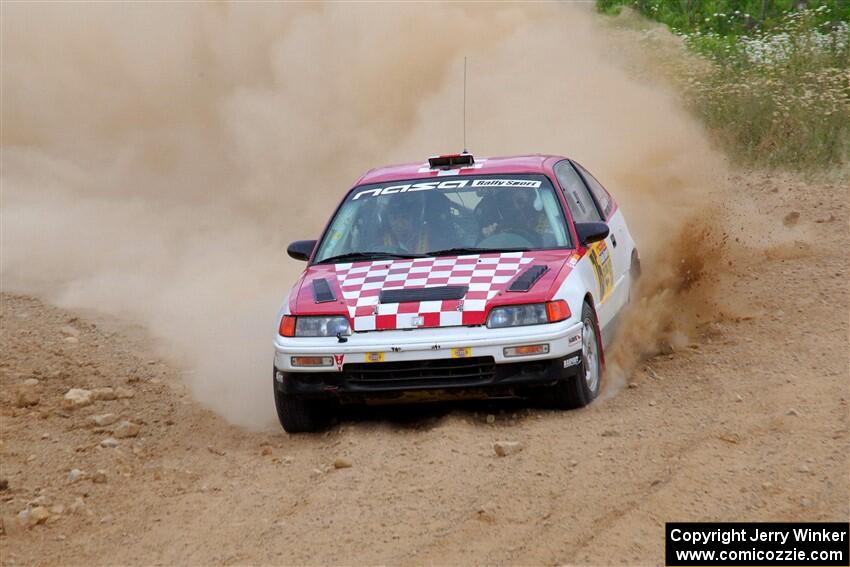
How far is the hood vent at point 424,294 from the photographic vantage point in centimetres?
733

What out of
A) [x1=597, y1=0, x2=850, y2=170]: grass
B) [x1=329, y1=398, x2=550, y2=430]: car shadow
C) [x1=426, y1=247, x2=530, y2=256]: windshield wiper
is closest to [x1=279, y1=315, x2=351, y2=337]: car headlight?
[x1=329, y1=398, x2=550, y2=430]: car shadow

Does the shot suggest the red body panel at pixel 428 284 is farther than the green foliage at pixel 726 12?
No

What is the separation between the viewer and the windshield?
318 inches

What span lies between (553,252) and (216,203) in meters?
9.34

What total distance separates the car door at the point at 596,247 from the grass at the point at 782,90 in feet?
18.6

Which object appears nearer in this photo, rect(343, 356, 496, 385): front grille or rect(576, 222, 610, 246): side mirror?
rect(343, 356, 496, 385): front grille

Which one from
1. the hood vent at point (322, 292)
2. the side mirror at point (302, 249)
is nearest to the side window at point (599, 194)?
the side mirror at point (302, 249)

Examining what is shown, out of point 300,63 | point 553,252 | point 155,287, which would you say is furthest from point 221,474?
point 300,63

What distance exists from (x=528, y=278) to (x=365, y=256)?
114 cm

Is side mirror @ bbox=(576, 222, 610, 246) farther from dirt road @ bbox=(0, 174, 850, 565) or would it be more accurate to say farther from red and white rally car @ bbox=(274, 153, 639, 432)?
dirt road @ bbox=(0, 174, 850, 565)

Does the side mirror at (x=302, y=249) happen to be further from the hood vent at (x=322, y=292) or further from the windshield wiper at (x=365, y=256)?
the hood vent at (x=322, y=292)

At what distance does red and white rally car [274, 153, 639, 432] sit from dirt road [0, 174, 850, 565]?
0.88ft

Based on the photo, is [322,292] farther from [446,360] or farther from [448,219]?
[448,219]

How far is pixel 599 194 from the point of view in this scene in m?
9.63
